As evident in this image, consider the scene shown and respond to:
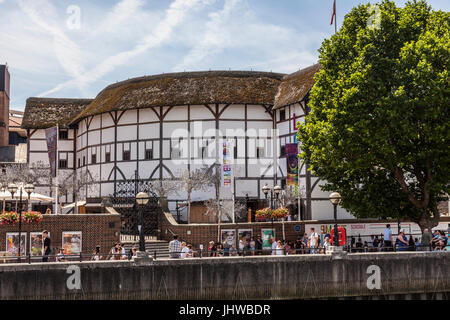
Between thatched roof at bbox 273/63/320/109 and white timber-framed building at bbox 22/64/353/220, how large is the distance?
0.10 m

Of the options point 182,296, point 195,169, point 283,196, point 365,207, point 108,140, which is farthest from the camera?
point 108,140

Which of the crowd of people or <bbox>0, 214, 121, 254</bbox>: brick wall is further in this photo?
<bbox>0, 214, 121, 254</bbox>: brick wall

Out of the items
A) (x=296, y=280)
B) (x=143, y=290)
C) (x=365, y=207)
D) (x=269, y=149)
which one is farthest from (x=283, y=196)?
(x=143, y=290)

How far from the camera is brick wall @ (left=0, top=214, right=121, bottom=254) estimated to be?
1073 inches

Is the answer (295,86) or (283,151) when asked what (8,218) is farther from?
(295,86)

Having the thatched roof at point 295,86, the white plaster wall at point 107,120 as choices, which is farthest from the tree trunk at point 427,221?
the white plaster wall at point 107,120

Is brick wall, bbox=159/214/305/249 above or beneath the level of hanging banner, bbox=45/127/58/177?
beneath

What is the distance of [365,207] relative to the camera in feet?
81.5

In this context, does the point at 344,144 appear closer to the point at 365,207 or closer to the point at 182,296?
the point at 365,207

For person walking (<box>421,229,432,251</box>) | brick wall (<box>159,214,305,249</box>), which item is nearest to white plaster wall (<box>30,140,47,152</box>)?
brick wall (<box>159,214,305,249</box>)

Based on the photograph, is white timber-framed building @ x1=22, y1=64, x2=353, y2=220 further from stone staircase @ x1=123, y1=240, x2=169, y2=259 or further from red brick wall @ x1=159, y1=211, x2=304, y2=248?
stone staircase @ x1=123, y1=240, x2=169, y2=259

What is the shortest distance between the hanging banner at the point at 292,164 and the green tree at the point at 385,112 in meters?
8.46

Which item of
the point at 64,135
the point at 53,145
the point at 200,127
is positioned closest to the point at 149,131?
the point at 200,127
